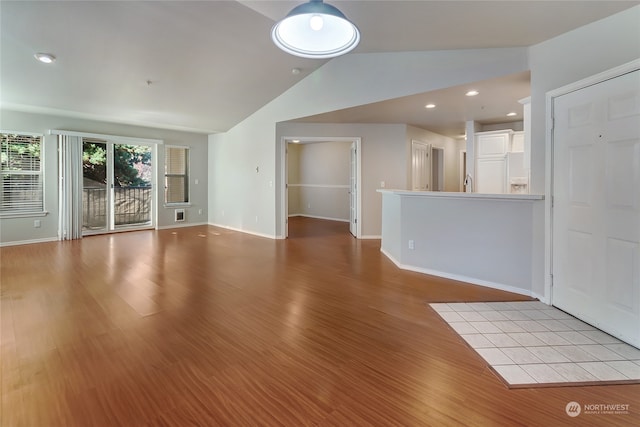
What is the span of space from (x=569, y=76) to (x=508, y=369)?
2671 millimetres

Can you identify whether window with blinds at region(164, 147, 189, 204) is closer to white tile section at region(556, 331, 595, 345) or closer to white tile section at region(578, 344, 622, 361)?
white tile section at region(556, 331, 595, 345)

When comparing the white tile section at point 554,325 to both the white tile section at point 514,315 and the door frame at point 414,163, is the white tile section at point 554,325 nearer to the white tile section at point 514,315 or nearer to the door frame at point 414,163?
the white tile section at point 514,315

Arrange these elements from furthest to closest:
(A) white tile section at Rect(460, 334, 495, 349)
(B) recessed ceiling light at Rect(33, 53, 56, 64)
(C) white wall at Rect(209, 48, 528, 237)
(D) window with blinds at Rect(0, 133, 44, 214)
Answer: (D) window with blinds at Rect(0, 133, 44, 214), (B) recessed ceiling light at Rect(33, 53, 56, 64), (C) white wall at Rect(209, 48, 528, 237), (A) white tile section at Rect(460, 334, 495, 349)

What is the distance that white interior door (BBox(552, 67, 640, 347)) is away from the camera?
224cm

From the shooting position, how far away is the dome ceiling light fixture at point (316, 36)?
70.7 inches

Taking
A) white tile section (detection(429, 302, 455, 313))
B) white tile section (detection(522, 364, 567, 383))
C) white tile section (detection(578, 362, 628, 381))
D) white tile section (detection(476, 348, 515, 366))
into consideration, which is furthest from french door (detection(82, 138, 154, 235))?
white tile section (detection(578, 362, 628, 381))

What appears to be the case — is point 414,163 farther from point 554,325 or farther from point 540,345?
point 540,345

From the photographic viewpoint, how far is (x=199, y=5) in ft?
10.3

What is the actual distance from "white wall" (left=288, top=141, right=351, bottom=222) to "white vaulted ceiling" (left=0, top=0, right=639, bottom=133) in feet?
12.1

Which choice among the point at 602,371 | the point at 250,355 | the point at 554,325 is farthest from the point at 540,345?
the point at 250,355

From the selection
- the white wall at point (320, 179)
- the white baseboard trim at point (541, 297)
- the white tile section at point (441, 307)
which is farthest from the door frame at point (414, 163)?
the white tile section at point (441, 307)

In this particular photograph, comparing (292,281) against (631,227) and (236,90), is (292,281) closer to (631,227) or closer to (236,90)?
(631,227)

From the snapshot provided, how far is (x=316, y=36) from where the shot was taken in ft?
6.22

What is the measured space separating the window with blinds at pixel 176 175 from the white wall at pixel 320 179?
348 cm
